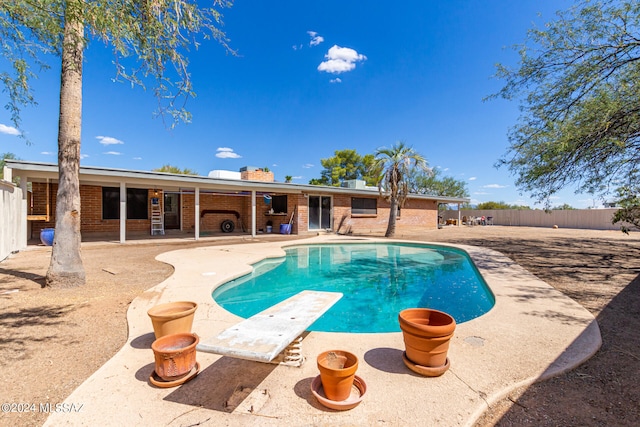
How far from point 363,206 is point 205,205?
8.79 metres

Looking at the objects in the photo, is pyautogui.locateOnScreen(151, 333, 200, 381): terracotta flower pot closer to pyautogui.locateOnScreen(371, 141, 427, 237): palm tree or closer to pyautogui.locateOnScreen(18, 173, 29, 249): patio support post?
pyautogui.locateOnScreen(18, 173, 29, 249): patio support post

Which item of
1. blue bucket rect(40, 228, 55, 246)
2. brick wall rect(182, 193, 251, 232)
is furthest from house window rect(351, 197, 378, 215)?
blue bucket rect(40, 228, 55, 246)

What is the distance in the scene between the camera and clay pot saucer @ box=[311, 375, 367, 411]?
6.40 feet

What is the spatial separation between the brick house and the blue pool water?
4260 millimetres

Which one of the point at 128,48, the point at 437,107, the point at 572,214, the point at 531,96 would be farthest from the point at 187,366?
the point at 572,214

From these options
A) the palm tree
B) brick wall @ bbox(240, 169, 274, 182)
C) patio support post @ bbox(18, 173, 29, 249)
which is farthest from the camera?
brick wall @ bbox(240, 169, 274, 182)

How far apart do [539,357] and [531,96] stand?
25.7 feet

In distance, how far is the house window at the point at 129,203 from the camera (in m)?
12.2

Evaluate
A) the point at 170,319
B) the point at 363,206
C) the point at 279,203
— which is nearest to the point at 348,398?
the point at 170,319

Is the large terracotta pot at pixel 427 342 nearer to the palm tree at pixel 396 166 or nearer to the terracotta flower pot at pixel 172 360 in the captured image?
the terracotta flower pot at pixel 172 360

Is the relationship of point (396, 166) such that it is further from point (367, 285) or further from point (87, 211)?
point (87, 211)

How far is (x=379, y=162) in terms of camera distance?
14.1m

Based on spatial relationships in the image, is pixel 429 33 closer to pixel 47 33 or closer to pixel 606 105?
pixel 606 105

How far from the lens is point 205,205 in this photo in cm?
1489
